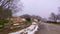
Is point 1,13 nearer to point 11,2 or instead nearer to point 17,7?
point 11,2

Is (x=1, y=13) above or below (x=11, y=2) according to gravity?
below

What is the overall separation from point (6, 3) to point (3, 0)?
0.51 metres

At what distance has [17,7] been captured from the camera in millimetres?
23172

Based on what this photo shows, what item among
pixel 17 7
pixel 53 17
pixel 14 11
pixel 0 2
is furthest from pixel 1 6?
pixel 53 17

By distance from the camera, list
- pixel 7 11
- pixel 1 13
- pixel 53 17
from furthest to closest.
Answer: pixel 53 17 → pixel 7 11 → pixel 1 13

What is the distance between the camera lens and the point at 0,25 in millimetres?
13188

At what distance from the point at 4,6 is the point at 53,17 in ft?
116

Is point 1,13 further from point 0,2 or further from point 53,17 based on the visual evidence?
point 53,17

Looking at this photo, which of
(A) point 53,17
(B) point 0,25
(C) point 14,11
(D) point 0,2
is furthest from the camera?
(A) point 53,17

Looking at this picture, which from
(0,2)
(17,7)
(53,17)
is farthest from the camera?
(53,17)

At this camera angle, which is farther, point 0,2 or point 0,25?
point 0,2

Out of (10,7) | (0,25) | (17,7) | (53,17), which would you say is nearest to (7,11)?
(10,7)

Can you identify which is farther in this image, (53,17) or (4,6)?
(53,17)

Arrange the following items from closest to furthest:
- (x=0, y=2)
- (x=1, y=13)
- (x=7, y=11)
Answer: (x=1, y=13), (x=0, y=2), (x=7, y=11)
